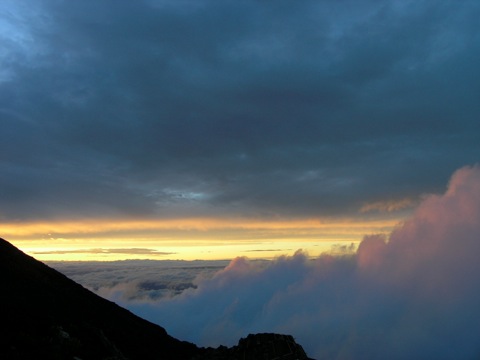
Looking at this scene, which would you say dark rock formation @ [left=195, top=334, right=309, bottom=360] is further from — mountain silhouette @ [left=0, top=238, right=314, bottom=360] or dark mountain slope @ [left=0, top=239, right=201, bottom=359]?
dark mountain slope @ [left=0, top=239, right=201, bottom=359]

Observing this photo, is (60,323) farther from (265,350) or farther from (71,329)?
(265,350)

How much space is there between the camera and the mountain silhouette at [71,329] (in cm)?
5342

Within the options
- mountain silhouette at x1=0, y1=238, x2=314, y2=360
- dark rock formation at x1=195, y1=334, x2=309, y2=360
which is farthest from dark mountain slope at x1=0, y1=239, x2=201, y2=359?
dark rock formation at x1=195, y1=334, x2=309, y2=360

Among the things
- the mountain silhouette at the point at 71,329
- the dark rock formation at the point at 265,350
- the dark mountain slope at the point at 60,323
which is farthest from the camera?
the dark rock formation at the point at 265,350

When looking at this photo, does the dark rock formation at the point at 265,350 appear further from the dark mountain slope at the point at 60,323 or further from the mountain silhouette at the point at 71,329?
the dark mountain slope at the point at 60,323

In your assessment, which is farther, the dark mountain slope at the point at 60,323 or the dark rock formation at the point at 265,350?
the dark rock formation at the point at 265,350

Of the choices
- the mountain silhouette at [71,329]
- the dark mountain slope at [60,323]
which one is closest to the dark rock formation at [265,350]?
the mountain silhouette at [71,329]

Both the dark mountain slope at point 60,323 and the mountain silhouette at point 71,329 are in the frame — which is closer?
the dark mountain slope at point 60,323

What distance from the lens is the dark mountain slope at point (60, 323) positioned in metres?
51.4

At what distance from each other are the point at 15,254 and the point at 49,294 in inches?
1152

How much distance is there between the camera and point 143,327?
129000 mm

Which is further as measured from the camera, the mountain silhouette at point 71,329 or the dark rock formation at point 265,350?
the dark rock formation at point 265,350

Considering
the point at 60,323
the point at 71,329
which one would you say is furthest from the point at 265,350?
the point at 60,323

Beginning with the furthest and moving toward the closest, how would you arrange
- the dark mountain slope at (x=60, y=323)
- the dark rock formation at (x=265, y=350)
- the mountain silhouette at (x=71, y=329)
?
the dark rock formation at (x=265, y=350), the mountain silhouette at (x=71, y=329), the dark mountain slope at (x=60, y=323)
